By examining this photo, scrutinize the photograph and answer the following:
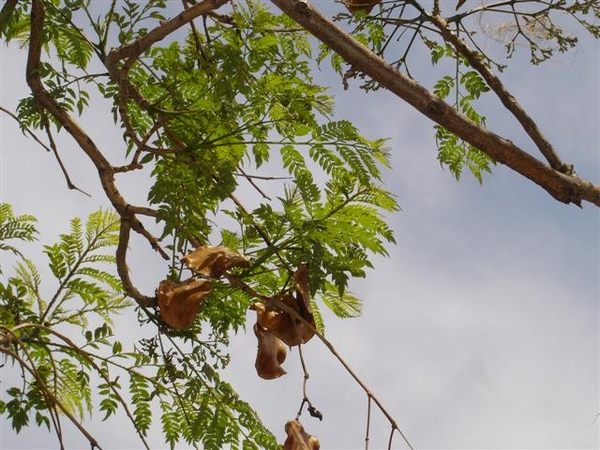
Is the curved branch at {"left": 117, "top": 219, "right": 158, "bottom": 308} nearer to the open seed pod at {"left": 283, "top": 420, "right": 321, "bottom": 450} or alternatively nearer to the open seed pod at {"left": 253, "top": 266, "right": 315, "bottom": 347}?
the open seed pod at {"left": 253, "top": 266, "right": 315, "bottom": 347}

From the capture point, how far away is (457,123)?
191 cm

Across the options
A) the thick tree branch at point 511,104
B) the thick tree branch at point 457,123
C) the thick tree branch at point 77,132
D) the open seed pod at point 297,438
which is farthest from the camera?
the thick tree branch at point 77,132

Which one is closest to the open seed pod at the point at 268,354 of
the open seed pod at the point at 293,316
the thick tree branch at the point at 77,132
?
the open seed pod at the point at 293,316

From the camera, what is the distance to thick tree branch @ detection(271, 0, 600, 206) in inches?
74.8

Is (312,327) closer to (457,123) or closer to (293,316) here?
(293,316)

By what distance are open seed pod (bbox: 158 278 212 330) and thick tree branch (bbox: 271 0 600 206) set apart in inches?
33.8

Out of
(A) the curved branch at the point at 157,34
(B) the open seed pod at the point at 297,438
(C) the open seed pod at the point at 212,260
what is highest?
(A) the curved branch at the point at 157,34

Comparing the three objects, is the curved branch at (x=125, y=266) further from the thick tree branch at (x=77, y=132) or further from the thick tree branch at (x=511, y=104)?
the thick tree branch at (x=511, y=104)

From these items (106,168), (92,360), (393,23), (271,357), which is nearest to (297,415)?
(271,357)

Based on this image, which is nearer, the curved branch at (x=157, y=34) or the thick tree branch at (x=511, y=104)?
the thick tree branch at (x=511, y=104)

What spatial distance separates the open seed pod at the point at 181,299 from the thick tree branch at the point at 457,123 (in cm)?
86

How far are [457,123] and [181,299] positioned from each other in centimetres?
101

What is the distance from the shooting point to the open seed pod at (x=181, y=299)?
252 cm

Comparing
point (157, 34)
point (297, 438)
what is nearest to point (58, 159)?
point (157, 34)
